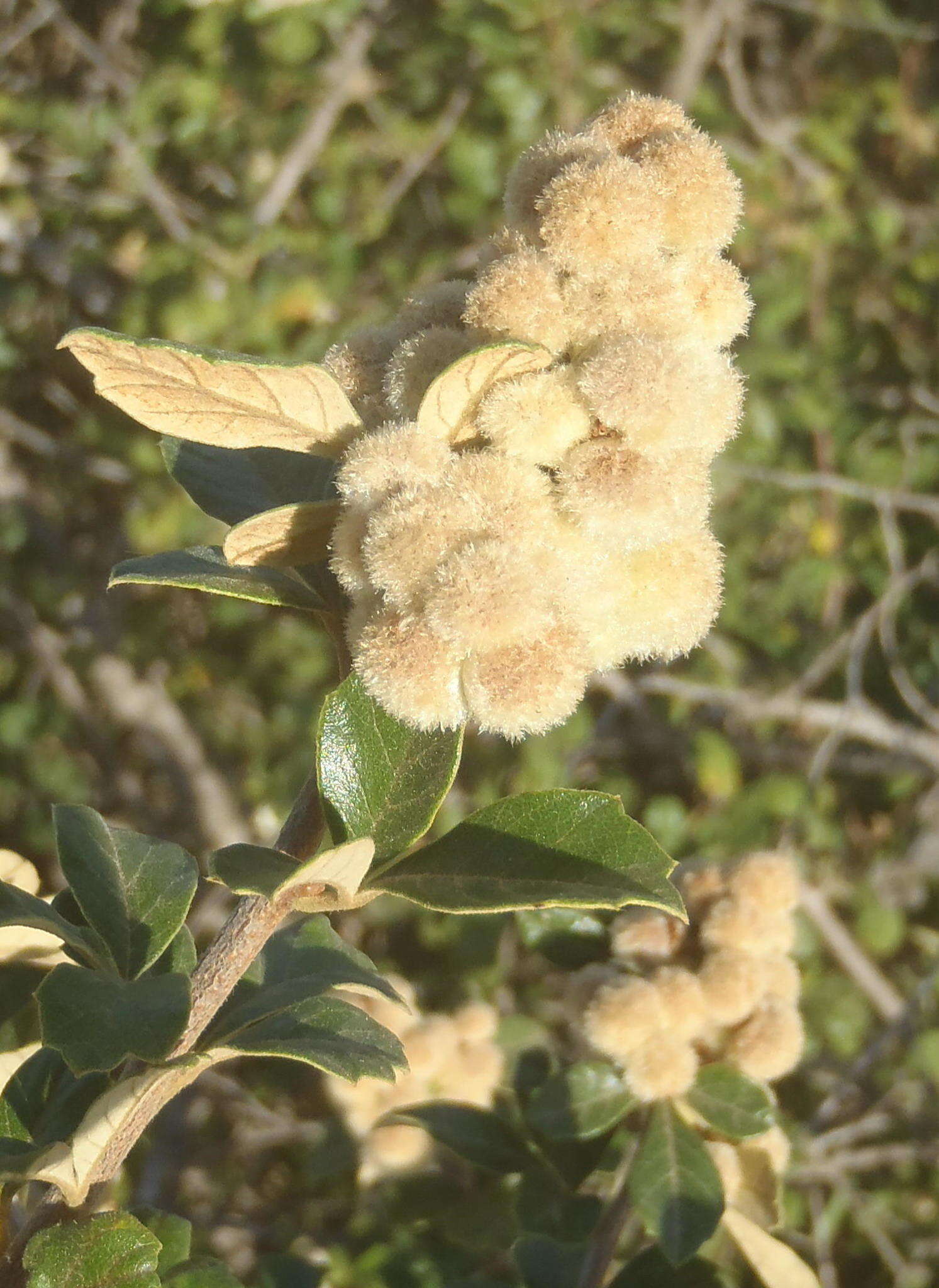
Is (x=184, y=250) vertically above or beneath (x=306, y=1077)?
above

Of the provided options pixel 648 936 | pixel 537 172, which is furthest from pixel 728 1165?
pixel 537 172

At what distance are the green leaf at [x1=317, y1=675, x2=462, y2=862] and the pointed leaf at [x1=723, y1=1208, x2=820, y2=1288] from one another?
768 millimetres

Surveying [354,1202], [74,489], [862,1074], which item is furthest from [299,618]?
[862,1074]

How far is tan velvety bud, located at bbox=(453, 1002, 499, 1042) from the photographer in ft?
5.60

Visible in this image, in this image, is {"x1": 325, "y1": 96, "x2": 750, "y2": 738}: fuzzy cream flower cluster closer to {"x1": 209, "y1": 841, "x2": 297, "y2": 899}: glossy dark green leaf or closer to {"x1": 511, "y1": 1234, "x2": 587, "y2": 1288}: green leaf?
{"x1": 209, "y1": 841, "x2": 297, "y2": 899}: glossy dark green leaf

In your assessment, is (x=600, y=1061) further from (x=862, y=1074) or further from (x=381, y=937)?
(x=381, y=937)

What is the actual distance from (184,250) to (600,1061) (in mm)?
2206

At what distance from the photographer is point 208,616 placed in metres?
3.26

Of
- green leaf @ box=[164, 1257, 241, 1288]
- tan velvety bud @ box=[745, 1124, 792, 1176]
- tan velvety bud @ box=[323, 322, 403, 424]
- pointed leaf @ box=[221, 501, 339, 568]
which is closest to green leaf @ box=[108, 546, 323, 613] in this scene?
pointed leaf @ box=[221, 501, 339, 568]

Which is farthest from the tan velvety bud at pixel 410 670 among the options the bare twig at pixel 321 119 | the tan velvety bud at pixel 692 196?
the bare twig at pixel 321 119

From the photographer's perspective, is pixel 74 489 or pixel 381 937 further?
pixel 74 489

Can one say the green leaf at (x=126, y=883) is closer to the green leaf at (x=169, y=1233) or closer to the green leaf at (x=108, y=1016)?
the green leaf at (x=108, y=1016)

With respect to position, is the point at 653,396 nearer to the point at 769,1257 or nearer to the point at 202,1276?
the point at 202,1276

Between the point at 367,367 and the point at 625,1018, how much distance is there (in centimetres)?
73
